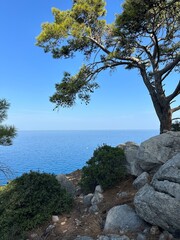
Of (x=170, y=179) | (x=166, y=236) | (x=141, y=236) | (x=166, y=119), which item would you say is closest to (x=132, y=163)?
(x=170, y=179)

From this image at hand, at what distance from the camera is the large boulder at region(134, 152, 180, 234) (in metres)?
4.82

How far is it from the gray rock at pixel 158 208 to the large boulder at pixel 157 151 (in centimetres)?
164

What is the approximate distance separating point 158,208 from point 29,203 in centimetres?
372

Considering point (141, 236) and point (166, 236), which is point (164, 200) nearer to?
point (166, 236)

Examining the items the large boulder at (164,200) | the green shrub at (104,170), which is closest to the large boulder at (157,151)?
the green shrub at (104,170)

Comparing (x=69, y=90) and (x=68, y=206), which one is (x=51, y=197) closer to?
(x=68, y=206)

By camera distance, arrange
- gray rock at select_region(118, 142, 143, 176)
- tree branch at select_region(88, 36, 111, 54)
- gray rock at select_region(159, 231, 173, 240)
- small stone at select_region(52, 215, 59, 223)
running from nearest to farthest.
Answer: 1. gray rock at select_region(159, 231, 173, 240)
2. small stone at select_region(52, 215, 59, 223)
3. gray rock at select_region(118, 142, 143, 176)
4. tree branch at select_region(88, 36, 111, 54)

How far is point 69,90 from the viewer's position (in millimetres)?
12383

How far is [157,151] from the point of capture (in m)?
7.43

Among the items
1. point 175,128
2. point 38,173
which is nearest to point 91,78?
point 175,128

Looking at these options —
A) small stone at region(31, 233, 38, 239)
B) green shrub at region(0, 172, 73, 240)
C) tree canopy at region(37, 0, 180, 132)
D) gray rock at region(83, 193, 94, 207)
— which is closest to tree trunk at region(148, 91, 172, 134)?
tree canopy at region(37, 0, 180, 132)

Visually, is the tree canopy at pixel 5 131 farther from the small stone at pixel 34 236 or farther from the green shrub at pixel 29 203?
the small stone at pixel 34 236

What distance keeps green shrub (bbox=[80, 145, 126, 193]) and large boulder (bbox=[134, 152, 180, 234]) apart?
2233 mm

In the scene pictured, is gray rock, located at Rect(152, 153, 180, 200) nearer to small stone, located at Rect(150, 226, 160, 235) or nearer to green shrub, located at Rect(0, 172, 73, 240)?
small stone, located at Rect(150, 226, 160, 235)
